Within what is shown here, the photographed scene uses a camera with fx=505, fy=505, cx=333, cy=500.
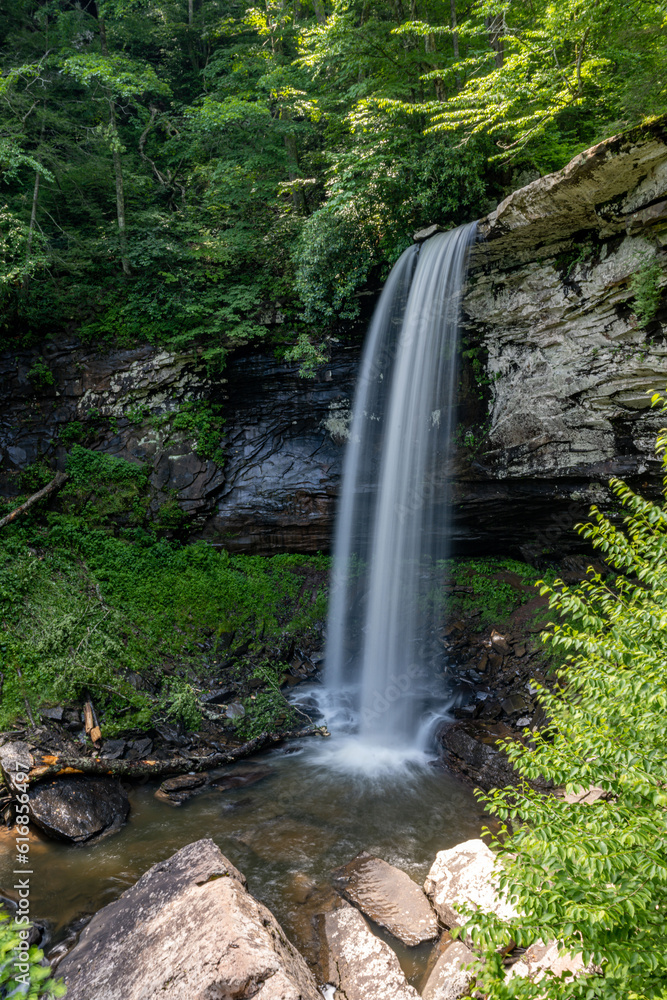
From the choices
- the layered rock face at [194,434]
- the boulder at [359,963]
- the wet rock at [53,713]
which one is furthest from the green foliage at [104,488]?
the boulder at [359,963]

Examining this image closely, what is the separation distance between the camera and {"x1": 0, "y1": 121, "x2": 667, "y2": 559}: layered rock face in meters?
7.40

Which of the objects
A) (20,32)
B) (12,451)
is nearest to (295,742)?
(12,451)

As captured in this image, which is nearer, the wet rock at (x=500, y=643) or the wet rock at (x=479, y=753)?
the wet rock at (x=479, y=753)

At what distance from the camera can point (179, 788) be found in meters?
7.41

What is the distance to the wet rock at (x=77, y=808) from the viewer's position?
249 inches

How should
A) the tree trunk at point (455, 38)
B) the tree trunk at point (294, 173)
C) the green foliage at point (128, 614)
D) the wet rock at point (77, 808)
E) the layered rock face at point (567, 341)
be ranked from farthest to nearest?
1. the tree trunk at point (294, 173)
2. the tree trunk at point (455, 38)
3. the green foliage at point (128, 614)
4. the layered rock face at point (567, 341)
5. the wet rock at point (77, 808)

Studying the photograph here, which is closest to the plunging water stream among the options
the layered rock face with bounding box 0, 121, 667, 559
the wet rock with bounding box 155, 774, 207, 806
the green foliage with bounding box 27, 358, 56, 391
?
the wet rock with bounding box 155, 774, 207, 806

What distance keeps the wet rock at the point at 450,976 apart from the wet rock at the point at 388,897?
0.41 metres

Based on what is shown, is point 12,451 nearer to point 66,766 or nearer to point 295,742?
point 66,766

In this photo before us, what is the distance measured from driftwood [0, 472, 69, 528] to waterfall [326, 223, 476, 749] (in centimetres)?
629

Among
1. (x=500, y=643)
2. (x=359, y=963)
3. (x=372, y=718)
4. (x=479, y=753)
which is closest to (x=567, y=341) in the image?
(x=500, y=643)

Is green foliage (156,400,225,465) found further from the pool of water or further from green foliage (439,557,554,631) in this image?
the pool of water

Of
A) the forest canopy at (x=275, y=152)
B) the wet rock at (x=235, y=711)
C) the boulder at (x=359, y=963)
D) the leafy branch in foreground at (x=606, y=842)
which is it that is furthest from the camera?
the forest canopy at (x=275, y=152)

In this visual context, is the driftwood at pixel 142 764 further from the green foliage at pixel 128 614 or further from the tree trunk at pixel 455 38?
the tree trunk at pixel 455 38
